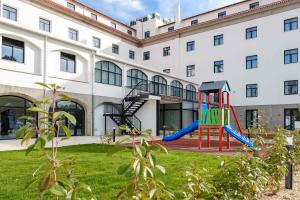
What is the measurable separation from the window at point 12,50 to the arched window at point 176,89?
14897 mm

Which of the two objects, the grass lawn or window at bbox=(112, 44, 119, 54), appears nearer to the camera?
the grass lawn

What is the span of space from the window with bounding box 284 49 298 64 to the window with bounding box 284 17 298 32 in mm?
2211

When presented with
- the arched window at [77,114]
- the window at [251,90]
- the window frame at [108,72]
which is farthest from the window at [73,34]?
the window at [251,90]

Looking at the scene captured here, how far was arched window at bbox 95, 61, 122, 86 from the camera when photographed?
21.7m

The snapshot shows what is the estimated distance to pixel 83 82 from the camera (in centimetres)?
2048

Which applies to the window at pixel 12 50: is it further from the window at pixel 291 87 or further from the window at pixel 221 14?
the window at pixel 221 14

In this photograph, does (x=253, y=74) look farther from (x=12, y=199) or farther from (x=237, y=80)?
(x=12, y=199)

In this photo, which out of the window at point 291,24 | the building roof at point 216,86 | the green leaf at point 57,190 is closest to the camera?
the green leaf at point 57,190

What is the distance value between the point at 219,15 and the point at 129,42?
39.4ft

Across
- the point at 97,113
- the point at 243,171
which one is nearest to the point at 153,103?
the point at 97,113

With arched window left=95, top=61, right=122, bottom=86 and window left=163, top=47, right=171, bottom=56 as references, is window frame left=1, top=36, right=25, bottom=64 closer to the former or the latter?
arched window left=95, top=61, right=122, bottom=86

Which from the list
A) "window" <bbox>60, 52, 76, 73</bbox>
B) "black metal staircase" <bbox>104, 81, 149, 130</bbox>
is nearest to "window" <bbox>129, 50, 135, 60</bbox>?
"black metal staircase" <bbox>104, 81, 149, 130</bbox>

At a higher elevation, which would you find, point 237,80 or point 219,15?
point 219,15

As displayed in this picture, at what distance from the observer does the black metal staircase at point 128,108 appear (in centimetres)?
2183
